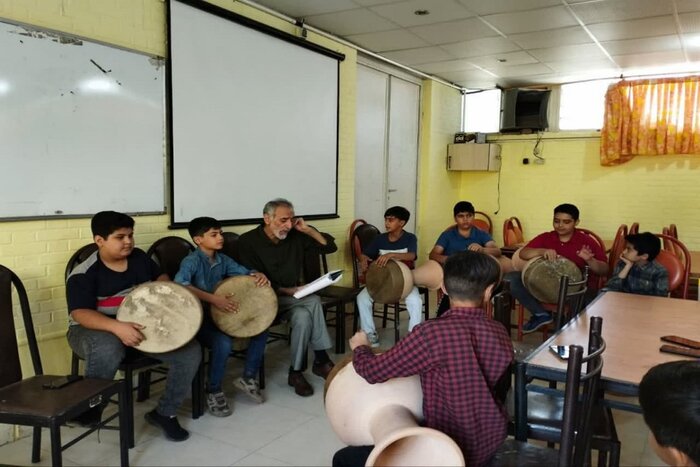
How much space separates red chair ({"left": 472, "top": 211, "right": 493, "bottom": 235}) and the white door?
3.12 feet

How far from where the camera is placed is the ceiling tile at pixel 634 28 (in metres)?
4.12

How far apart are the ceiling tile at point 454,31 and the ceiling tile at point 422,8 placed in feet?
0.42

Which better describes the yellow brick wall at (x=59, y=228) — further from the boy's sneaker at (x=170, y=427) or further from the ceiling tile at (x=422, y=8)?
the ceiling tile at (x=422, y=8)

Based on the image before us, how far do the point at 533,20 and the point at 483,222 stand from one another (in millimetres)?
3120

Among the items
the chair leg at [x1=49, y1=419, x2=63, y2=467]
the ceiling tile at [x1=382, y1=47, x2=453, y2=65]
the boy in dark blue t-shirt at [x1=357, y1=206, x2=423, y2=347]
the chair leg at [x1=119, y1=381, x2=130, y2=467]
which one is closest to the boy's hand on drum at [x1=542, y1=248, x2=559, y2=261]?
the boy in dark blue t-shirt at [x1=357, y1=206, x2=423, y2=347]

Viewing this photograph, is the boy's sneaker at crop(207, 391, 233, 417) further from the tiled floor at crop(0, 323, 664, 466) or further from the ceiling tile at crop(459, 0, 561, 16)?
the ceiling tile at crop(459, 0, 561, 16)

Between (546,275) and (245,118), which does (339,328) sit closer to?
(546,275)

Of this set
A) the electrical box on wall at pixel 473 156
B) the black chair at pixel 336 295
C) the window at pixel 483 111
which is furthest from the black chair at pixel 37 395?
the window at pixel 483 111

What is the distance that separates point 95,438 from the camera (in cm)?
252

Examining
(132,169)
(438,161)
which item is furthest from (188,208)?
(438,161)

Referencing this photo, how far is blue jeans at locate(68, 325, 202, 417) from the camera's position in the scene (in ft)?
7.64

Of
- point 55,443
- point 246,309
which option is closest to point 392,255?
point 246,309

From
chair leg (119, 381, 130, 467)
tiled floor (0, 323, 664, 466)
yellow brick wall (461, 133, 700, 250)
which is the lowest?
tiled floor (0, 323, 664, 466)

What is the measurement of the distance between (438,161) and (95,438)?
515 cm
